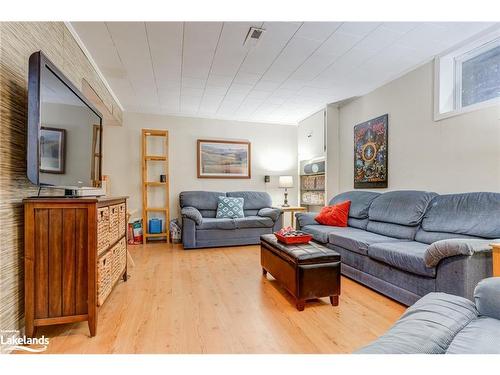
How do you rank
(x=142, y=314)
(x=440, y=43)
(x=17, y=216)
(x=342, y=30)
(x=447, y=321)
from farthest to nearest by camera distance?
1. (x=440, y=43)
2. (x=342, y=30)
3. (x=142, y=314)
4. (x=17, y=216)
5. (x=447, y=321)

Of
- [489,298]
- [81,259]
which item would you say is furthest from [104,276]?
[489,298]

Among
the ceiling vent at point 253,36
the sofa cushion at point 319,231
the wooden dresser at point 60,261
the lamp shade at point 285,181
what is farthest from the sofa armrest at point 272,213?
the wooden dresser at point 60,261

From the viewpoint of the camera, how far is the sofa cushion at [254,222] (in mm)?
4164

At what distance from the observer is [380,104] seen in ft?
11.5

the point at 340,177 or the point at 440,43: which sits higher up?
the point at 440,43

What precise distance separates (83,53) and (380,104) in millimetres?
3657

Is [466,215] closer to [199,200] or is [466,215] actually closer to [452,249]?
[452,249]

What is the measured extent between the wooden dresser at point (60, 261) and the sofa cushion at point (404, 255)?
224 cm

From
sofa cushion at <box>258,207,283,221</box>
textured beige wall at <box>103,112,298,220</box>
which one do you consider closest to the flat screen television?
textured beige wall at <box>103,112,298,220</box>

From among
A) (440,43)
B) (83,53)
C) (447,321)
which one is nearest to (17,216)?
(83,53)

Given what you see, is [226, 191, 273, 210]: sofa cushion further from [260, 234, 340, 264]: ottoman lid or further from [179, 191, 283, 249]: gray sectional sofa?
[260, 234, 340, 264]: ottoman lid

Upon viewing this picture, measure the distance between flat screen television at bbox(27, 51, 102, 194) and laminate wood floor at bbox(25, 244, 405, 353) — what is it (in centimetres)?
102
